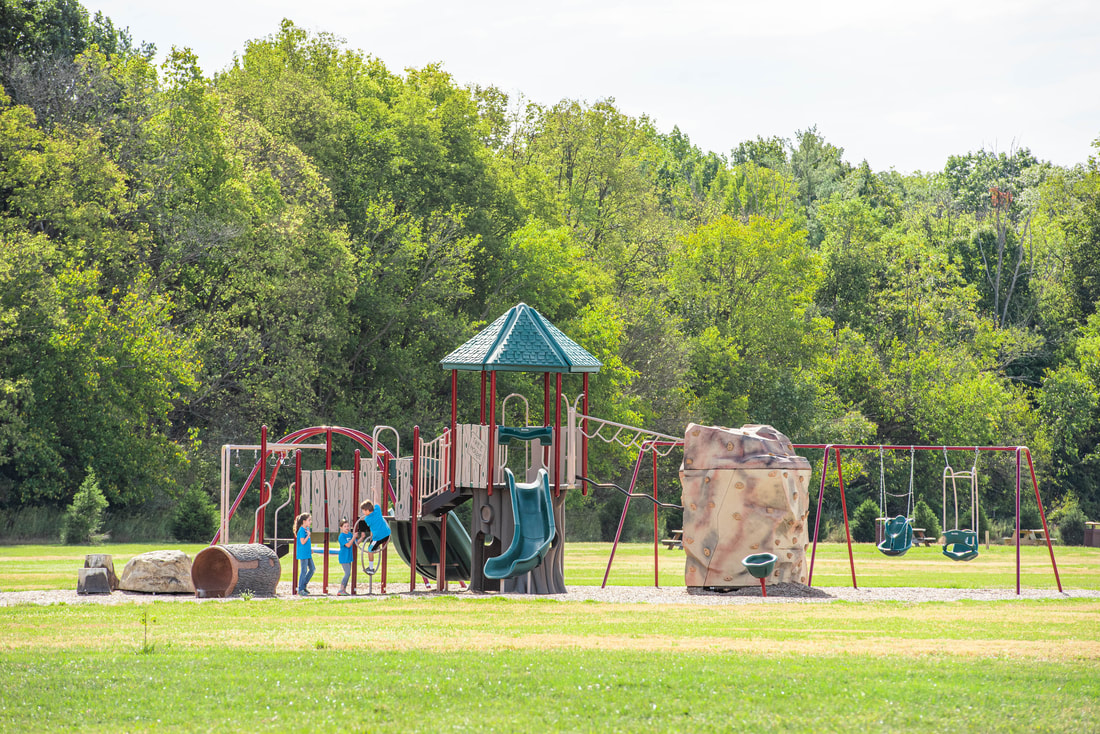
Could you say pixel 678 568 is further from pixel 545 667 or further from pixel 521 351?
pixel 545 667

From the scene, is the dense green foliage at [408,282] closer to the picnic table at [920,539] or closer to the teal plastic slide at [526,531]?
the picnic table at [920,539]

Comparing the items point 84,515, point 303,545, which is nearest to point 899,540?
point 303,545

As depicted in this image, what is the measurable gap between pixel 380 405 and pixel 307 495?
90.6 feet

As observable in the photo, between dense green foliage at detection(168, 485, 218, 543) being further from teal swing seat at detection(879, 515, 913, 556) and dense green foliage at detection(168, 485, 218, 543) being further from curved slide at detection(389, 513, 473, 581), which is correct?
teal swing seat at detection(879, 515, 913, 556)

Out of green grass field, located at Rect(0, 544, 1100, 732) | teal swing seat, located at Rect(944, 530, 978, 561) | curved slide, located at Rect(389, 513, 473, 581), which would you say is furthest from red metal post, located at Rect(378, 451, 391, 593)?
teal swing seat, located at Rect(944, 530, 978, 561)

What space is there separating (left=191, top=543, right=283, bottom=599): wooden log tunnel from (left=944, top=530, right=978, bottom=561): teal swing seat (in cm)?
1469

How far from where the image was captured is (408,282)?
5156 cm

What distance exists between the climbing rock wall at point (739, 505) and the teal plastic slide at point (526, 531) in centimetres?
252

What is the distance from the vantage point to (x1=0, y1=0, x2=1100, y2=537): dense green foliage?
140 feet

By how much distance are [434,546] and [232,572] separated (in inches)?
236

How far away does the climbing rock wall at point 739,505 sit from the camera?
918 inches

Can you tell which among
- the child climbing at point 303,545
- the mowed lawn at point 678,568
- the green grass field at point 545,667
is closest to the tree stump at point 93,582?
the mowed lawn at point 678,568

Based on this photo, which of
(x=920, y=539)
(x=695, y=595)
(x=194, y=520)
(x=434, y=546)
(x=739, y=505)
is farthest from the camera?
(x=920, y=539)

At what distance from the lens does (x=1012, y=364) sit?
67188 millimetres
